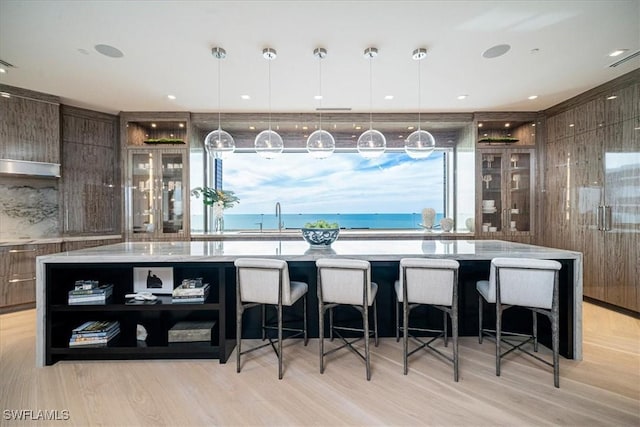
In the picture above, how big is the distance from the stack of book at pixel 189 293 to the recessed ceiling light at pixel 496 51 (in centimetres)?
359

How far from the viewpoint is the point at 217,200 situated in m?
5.07

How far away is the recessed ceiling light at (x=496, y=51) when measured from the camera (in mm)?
2976

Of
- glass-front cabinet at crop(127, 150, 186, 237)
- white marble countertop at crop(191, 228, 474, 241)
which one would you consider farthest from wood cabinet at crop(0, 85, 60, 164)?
white marble countertop at crop(191, 228, 474, 241)

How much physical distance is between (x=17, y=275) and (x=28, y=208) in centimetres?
106

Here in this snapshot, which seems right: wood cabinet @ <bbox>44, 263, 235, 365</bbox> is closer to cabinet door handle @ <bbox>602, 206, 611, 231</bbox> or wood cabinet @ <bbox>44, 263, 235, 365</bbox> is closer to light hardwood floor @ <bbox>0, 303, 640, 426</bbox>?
light hardwood floor @ <bbox>0, 303, 640, 426</bbox>

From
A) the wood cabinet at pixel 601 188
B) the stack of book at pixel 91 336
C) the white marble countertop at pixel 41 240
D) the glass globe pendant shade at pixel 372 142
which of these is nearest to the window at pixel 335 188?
the wood cabinet at pixel 601 188

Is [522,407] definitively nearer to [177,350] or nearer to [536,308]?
[536,308]

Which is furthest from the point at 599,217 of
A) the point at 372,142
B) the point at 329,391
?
the point at 329,391

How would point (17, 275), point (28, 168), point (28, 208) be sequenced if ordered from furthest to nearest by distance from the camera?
point (28, 208), point (28, 168), point (17, 275)

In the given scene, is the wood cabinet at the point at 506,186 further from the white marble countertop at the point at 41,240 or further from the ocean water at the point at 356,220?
the white marble countertop at the point at 41,240

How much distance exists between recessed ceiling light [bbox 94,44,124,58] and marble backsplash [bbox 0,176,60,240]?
8.62 ft

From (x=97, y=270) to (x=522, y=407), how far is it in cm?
351

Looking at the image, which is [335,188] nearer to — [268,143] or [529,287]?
[268,143]

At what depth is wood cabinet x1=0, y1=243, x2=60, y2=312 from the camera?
3840 mm
